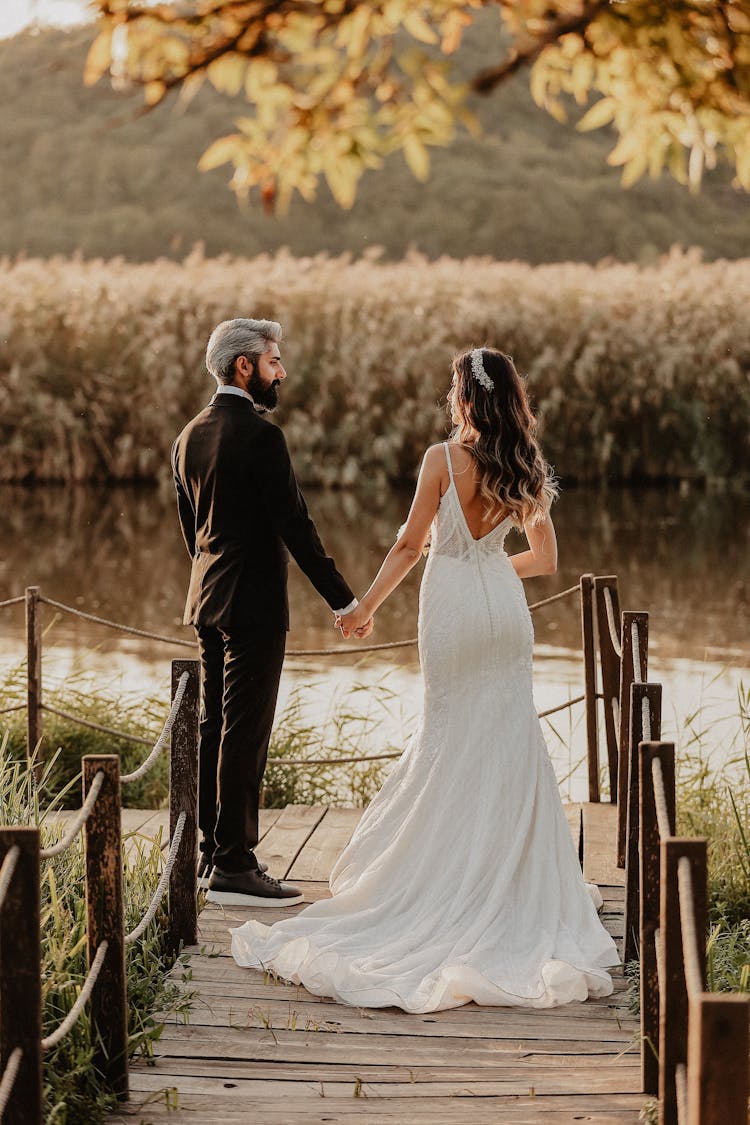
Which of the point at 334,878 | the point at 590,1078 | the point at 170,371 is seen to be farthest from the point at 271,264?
the point at 590,1078

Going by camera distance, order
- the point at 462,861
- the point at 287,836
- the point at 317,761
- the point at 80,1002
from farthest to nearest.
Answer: the point at 317,761, the point at 287,836, the point at 462,861, the point at 80,1002

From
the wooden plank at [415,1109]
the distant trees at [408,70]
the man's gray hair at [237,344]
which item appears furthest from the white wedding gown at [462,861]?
the distant trees at [408,70]

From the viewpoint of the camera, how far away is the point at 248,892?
518 cm

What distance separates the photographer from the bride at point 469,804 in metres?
4.39

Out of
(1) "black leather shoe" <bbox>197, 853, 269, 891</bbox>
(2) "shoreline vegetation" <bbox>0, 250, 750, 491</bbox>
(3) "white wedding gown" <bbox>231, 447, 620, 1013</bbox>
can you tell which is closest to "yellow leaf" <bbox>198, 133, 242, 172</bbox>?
(3) "white wedding gown" <bbox>231, 447, 620, 1013</bbox>

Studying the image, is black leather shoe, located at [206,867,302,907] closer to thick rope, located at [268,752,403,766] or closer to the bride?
the bride

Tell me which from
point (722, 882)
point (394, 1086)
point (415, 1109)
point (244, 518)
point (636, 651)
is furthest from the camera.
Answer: point (636, 651)

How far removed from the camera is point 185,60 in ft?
12.9

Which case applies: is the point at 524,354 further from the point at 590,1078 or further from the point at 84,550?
the point at 590,1078

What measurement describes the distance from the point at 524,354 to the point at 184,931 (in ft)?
43.0

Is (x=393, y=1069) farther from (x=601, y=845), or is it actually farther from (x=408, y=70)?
(x=408, y=70)

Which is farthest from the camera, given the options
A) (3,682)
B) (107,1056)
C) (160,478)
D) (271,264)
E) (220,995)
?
(271,264)

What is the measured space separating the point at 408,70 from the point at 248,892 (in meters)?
2.91

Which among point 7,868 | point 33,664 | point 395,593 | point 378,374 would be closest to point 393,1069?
Result: point 7,868
